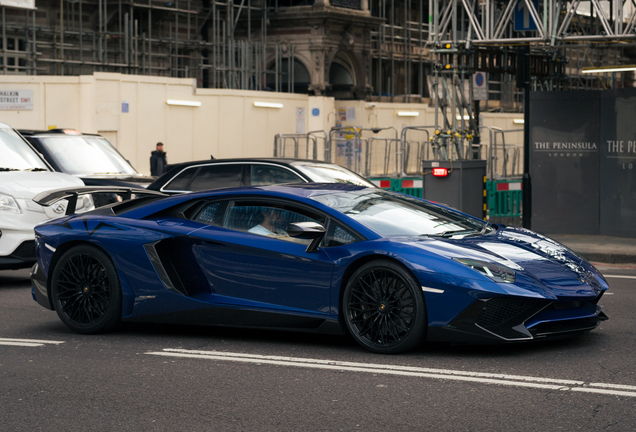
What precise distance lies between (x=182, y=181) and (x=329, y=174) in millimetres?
2079

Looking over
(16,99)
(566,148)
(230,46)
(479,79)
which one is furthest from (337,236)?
(230,46)

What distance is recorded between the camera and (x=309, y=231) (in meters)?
6.77

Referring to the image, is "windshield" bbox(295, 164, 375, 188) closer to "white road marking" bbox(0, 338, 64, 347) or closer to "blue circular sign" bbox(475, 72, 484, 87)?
"white road marking" bbox(0, 338, 64, 347)

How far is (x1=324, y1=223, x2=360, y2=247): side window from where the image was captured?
6.87 meters

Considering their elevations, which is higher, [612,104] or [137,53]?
[137,53]

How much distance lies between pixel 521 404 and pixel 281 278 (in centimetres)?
229

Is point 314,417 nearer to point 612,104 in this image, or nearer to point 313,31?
point 612,104

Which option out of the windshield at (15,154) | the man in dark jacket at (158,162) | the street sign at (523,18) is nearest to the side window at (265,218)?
the windshield at (15,154)

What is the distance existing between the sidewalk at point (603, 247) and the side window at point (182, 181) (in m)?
5.81

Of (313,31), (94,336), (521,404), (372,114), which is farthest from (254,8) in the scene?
(521,404)

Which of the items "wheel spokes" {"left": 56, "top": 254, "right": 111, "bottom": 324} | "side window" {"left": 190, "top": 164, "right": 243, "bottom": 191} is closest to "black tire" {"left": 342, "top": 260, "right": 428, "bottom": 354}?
"wheel spokes" {"left": 56, "top": 254, "right": 111, "bottom": 324}

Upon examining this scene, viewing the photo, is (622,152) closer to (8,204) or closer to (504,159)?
(504,159)

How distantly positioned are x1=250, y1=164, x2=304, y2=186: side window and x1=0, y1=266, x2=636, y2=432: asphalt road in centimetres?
429

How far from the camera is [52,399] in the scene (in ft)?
18.9
